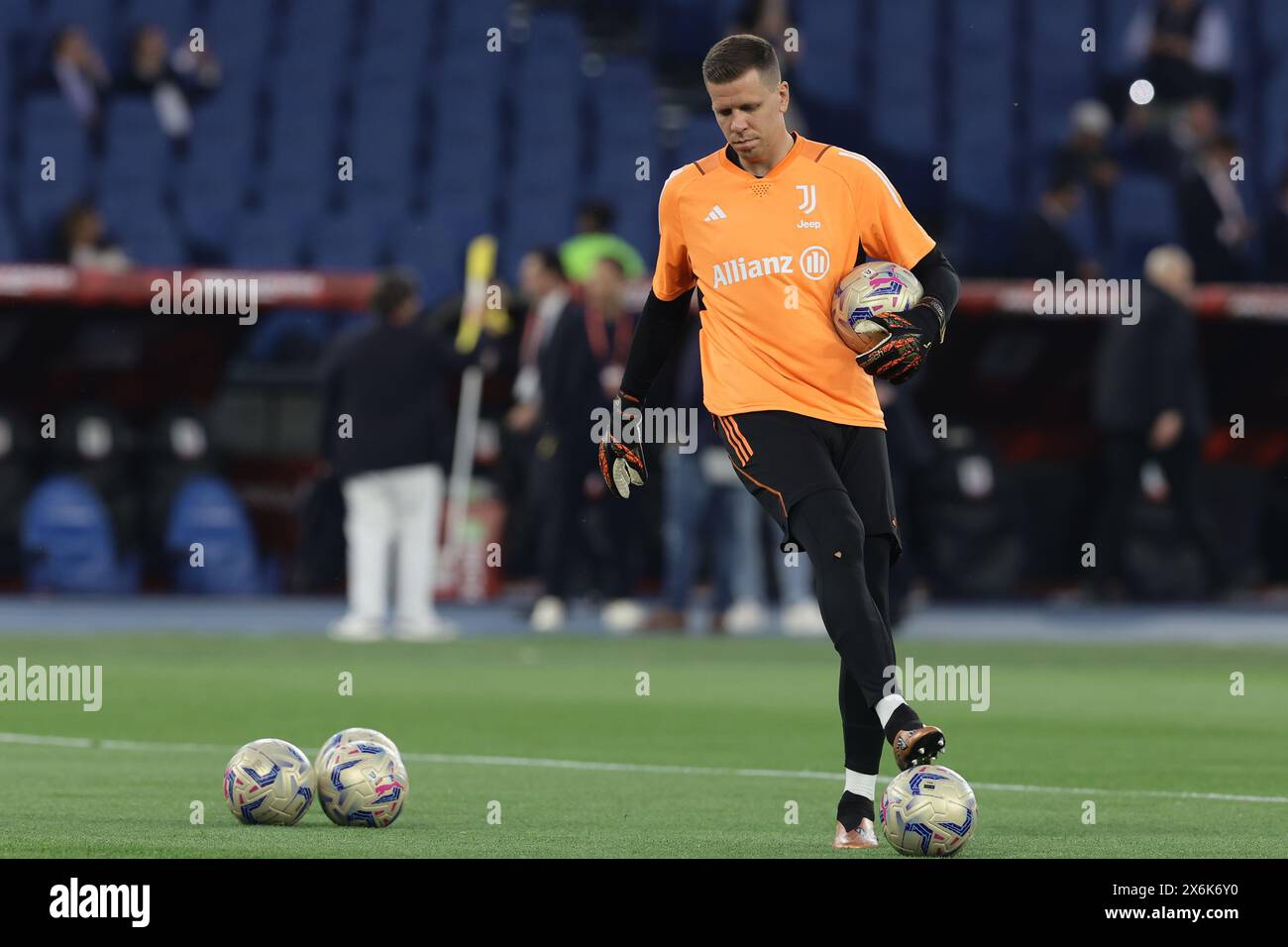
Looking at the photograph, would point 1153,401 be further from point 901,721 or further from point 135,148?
point 901,721

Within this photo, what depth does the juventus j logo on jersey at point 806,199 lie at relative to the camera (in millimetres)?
7961

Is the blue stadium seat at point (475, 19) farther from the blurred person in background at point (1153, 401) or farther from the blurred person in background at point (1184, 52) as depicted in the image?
the blurred person in background at point (1153, 401)

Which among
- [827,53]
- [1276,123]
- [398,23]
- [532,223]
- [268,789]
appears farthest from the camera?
[398,23]

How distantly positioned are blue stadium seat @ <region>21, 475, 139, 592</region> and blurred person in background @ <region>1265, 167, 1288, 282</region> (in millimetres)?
10759

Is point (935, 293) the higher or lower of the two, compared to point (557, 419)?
lower

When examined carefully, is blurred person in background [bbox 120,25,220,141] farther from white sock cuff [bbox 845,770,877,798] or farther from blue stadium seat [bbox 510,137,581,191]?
white sock cuff [bbox 845,770,877,798]

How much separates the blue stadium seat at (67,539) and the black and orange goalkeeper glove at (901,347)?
47.5 feet

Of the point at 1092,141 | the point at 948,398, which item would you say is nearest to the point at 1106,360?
the point at 948,398

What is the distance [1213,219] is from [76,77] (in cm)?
1106

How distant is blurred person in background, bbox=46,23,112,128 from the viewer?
2503 centimetres

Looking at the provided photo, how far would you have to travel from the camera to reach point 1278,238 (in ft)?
78.1

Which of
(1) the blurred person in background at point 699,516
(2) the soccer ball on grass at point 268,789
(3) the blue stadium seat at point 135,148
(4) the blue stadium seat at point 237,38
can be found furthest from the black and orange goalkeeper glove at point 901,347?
(4) the blue stadium seat at point 237,38

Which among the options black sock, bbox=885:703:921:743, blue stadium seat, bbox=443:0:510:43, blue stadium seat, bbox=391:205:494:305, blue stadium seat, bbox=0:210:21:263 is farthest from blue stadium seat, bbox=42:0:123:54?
black sock, bbox=885:703:921:743

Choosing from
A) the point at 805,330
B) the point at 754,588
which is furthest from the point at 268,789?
the point at 754,588
